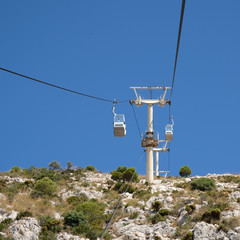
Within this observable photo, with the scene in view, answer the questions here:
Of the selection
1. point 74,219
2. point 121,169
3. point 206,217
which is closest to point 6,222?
point 74,219

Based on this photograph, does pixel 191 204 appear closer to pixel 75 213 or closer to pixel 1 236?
pixel 75 213

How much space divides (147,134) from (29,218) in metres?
18.3

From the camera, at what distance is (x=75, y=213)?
2998cm

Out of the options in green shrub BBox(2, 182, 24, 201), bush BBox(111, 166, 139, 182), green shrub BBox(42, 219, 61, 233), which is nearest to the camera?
green shrub BBox(42, 219, 61, 233)

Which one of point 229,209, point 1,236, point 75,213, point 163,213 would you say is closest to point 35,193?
point 75,213

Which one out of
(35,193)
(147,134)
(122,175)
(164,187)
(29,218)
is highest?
(147,134)

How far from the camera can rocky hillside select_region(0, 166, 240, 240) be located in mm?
26672

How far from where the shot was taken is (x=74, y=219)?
29.4 meters

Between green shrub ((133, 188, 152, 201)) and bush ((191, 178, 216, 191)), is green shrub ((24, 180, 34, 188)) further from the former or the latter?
bush ((191, 178, 216, 191))

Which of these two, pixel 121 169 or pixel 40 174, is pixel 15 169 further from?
pixel 121 169

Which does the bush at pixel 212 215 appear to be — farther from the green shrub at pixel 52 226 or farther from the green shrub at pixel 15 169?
the green shrub at pixel 15 169

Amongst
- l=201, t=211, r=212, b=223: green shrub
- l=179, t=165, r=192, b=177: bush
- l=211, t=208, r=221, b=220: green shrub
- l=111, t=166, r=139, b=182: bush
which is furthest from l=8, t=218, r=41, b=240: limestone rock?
l=179, t=165, r=192, b=177: bush

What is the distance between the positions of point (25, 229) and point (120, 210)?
28.4ft

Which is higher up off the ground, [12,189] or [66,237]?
[12,189]
